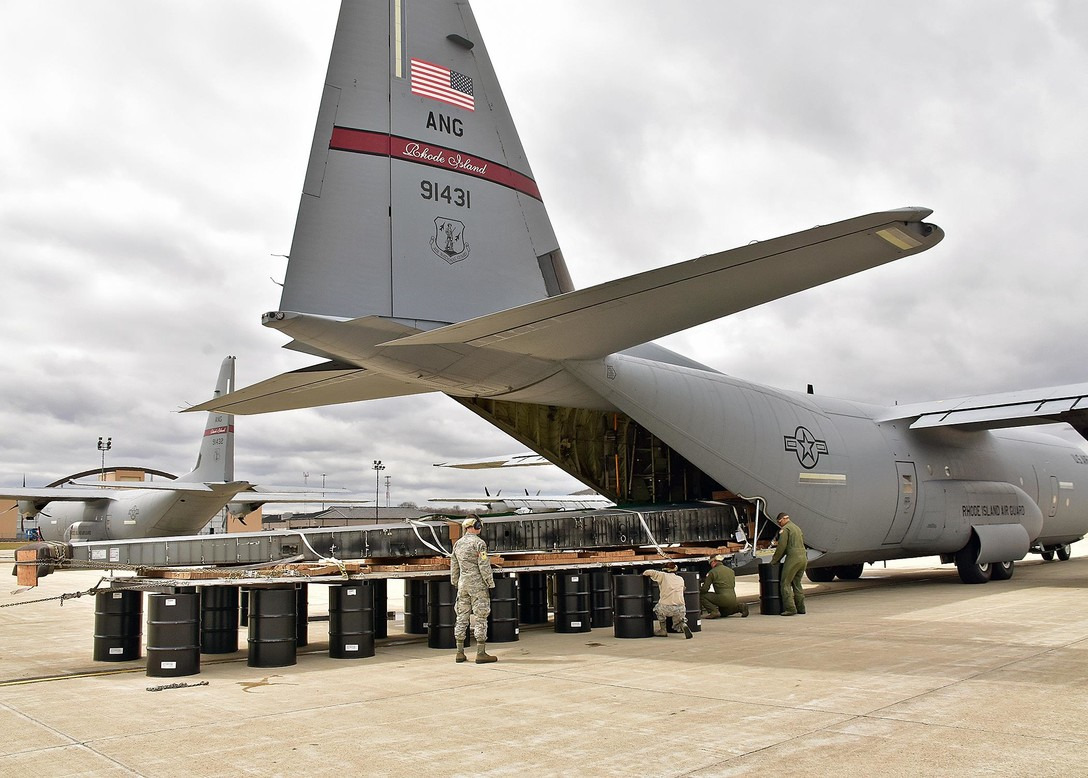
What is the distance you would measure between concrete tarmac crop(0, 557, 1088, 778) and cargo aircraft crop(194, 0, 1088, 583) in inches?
125

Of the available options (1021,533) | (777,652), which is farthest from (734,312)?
(1021,533)

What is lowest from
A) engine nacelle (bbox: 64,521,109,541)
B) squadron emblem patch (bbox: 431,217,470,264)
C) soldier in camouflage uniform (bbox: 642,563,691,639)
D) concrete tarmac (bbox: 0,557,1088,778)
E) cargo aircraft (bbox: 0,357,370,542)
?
concrete tarmac (bbox: 0,557,1088,778)

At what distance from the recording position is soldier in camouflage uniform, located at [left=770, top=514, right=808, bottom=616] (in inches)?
486

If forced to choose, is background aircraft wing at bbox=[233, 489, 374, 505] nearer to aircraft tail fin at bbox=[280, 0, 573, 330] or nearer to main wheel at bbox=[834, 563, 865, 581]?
main wheel at bbox=[834, 563, 865, 581]

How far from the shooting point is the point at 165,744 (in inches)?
203

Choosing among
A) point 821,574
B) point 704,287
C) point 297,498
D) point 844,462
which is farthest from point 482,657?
point 297,498

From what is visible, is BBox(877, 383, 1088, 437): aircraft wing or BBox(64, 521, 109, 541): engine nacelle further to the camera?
BBox(64, 521, 109, 541): engine nacelle

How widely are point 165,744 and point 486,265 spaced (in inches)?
237

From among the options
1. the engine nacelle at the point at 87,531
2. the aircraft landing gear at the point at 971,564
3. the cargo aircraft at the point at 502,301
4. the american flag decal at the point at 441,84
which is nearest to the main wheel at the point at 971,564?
the aircraft landing gear at the point at 971,564

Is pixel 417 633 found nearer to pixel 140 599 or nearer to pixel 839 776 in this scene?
pixel 140 599

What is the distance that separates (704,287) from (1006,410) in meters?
10.3

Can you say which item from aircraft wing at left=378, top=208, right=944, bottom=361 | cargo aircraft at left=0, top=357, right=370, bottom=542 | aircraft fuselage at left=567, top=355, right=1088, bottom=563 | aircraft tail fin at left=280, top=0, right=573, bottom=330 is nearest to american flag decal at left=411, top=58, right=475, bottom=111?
aircraft tail fin at left=280, top=0, right=573, bottom=330

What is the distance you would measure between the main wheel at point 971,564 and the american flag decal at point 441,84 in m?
13.3

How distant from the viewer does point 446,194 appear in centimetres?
933
